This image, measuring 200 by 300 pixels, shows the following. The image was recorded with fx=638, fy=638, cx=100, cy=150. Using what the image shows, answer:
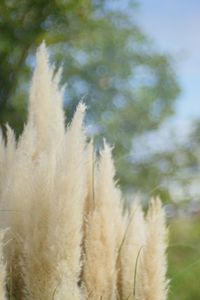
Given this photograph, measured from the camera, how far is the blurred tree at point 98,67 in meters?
6.54

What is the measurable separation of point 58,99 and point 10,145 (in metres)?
0.21

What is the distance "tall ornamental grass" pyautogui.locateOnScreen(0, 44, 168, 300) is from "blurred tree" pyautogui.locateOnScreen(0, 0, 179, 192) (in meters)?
4.33

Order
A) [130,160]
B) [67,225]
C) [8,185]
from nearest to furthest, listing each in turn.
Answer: [67,225] < [8,185] < [130,160]

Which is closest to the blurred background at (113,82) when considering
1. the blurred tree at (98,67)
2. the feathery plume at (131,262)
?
the blurred tree at (98,67)

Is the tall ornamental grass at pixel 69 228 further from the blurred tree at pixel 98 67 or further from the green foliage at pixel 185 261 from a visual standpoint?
the blurred tree at pixel 98 67

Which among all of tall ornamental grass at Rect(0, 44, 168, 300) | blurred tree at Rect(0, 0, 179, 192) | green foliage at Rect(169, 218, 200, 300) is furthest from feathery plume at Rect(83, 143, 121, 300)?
blurred tree at Rect(0, 0, 179, 192)

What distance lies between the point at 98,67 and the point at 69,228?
5.51 metres

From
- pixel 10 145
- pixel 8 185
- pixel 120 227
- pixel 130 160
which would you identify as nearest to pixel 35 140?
pixel 10 145

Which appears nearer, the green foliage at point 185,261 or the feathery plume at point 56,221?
the feathery plume at point 56,221

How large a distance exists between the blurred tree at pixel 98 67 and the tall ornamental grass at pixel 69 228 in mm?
4335

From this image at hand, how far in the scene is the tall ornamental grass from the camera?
1631 millimetres

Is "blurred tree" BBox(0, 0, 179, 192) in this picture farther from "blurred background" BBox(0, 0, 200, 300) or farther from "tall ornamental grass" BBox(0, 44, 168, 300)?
"tall ornamental grass" BBox(0, 44, 168, 300)

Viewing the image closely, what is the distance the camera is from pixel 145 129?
23.7ft

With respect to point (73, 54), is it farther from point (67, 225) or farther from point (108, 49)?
point (67, 225)
